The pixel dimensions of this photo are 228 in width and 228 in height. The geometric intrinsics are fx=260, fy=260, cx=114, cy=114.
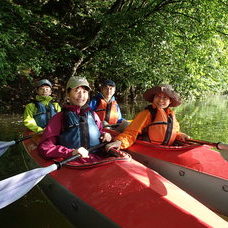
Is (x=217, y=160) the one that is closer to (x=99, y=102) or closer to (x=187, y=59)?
(x=99, y=102)

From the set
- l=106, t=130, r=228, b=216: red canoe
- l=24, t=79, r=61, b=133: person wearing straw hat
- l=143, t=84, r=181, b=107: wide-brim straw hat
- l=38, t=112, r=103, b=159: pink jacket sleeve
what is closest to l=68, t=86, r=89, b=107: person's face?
l=38, t=112, r=103, b=159: pink jacket sleeve

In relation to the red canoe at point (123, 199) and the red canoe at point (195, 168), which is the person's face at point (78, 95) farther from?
the red canoe at point (195, 168)

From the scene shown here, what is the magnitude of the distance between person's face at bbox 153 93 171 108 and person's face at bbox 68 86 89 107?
1260 mm

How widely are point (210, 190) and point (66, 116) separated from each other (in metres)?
1.97

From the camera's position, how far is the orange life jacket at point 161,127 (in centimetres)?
388

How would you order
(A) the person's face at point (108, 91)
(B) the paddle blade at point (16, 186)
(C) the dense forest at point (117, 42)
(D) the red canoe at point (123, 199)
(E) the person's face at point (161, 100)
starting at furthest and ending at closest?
(C) the dense forest at point (117, 42), (A) the person's face at point (108, 91), (E) the person's face at point (161, 100), (B) the paddle blade at point (16, 186), (D) the red canoe at point (123, 199)

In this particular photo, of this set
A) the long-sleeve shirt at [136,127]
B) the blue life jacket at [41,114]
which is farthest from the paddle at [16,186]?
the blue life jacket at [41,114]

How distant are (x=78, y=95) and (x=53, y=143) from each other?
631mm

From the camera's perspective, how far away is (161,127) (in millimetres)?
3893

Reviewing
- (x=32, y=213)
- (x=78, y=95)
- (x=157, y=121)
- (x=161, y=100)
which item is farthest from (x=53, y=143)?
(x=161, y=100)

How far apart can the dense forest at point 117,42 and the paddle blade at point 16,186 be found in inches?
216

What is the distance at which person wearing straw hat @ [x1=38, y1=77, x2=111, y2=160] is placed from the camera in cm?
295

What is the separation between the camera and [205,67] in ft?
31.9

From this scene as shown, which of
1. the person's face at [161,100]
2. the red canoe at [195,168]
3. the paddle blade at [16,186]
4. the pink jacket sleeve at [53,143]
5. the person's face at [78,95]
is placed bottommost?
the red canoe at [195,168]
